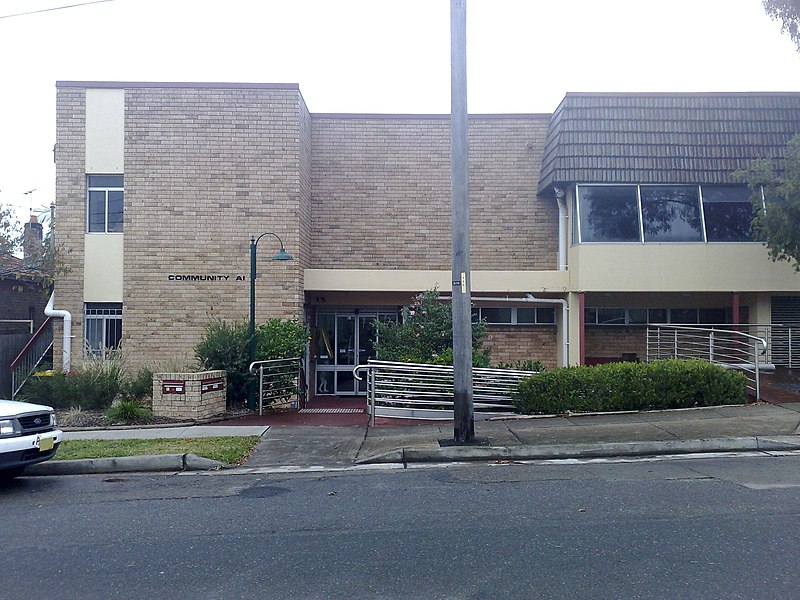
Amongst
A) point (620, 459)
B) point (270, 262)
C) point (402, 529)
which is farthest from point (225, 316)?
point (402, 529)

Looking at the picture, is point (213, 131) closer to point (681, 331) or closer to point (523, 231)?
point (523, 231)

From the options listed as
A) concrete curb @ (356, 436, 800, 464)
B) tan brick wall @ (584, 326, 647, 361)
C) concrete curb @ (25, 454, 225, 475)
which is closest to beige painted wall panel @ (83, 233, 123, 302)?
concrete curb @ (25, 454, 225, 475)

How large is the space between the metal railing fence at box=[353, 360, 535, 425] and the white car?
18.2 feet

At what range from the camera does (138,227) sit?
16.9m

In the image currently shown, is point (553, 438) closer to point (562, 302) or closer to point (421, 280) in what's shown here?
point (421, 280)

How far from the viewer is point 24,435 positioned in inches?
344

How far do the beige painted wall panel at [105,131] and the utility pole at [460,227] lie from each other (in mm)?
9519

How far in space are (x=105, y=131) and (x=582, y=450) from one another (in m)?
12.8

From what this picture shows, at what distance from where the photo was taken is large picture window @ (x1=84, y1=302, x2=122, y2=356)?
17.1 meters

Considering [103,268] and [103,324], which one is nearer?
[103,268]

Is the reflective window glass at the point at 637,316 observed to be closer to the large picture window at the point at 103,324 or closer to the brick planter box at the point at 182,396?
the brick planter box at the point at 182,396

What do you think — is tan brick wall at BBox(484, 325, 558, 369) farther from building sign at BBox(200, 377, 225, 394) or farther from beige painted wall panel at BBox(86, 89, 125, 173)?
beige painted wall panel at BBox(86, 89, 125, 173)

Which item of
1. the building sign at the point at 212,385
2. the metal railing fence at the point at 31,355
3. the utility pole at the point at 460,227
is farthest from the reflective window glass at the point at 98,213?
the utility pole at the point at 460,227

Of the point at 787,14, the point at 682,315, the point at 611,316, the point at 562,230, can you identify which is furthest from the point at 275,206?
the point at 787,14
